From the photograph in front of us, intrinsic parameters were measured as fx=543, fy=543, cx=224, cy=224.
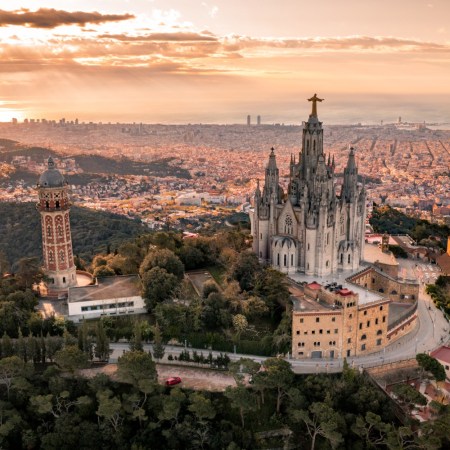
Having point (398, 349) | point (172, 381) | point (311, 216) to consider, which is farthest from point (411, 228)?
point (172, 381)

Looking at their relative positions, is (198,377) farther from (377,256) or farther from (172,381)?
(377,256)

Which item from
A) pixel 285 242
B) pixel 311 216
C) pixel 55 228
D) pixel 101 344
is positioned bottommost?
pixel 101 344

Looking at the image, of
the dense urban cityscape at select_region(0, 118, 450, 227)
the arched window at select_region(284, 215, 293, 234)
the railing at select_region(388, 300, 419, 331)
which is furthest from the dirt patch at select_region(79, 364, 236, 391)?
the dense urban cityscape at select_region(0, 118, 450, 227)

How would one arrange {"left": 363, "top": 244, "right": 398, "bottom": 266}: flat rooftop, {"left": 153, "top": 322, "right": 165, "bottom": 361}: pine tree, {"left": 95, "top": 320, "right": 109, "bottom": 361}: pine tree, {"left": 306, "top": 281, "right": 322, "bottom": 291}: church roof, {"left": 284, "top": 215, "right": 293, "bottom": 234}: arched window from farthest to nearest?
{"left": 363, "top": 244, "right": 398, "bottom": 266}: flat rooftop < {"left": 284, "top": 215, "right": 293, "bottom": 234}: arched window < {"left": 306, "top": 281, "right": 322, "bottom": 291}: church roof < {"left": 95, "top": 320, "right": 109, "bottom": 361}: pine tree < {"left": 153, "top": 322, "right": 165, "bottom": 361}: pine tree

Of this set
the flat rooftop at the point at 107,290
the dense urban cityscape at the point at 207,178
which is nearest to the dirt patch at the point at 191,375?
the flat rooftop at the point at 107,290

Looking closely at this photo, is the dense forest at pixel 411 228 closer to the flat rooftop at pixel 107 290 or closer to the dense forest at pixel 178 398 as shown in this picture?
the dense forest at pixel 178 398

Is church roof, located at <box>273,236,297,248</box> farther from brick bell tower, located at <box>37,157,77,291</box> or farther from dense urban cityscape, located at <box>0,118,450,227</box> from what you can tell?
dense urban cityscape, located at <box>0,118,450,227</box>
